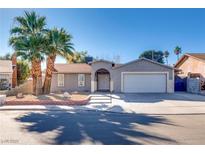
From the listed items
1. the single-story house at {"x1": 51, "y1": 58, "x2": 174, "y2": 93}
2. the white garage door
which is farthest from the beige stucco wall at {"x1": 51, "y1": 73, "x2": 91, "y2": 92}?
the white garage door

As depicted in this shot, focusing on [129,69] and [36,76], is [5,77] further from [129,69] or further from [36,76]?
[129,69]

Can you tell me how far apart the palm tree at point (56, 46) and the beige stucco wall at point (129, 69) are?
169 inches

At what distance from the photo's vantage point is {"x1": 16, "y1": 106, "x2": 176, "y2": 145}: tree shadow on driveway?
7.23 metres

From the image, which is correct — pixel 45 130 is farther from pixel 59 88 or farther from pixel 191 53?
A: pixel 191 53

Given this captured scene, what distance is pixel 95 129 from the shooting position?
28.3ft

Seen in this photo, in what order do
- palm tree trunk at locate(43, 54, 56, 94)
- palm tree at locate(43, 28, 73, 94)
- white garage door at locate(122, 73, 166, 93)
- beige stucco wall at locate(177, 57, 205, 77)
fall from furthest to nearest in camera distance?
1. beige stucco wall at locate(177, 57, 205, 77)
2. white garage door at locate(122, 73, 166, 93)
3. palm tree trunk at locate(43, 54, 56, 94)
4. palm tree at locate(43, 28, 73, 94)

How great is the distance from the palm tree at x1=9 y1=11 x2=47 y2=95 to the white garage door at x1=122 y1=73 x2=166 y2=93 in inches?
351

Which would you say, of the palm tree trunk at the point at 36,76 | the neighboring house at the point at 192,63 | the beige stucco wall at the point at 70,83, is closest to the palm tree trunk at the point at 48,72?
the palm tree trunk at the point at 36,76

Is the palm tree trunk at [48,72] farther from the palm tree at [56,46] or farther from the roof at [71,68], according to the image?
the roof at [71,68]

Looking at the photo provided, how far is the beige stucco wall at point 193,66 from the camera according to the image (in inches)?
1023

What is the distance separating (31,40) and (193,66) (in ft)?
67.0

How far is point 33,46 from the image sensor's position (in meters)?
18.3

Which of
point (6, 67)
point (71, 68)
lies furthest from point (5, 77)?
point (71, 68)

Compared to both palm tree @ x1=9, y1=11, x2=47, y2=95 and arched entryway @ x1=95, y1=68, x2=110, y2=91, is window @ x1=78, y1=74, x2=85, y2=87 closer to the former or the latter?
arched entryway @ x1=95, y1=68, x2=110, y2=91
